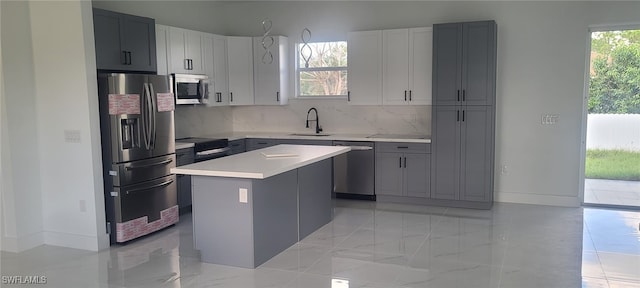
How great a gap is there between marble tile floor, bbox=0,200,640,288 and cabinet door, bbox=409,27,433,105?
1660 millimetres

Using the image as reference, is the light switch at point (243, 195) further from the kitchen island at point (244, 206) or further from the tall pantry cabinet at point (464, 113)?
the tall pantry cabinet at point (464, 113)

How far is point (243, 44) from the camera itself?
7.15 meters

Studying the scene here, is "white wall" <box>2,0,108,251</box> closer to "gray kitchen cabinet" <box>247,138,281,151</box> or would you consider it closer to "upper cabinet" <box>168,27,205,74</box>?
"upper cabinet" <box>168,27,205,74</box>

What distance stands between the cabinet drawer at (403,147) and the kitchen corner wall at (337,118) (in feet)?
1.82

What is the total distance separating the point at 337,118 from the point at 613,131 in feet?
11.6

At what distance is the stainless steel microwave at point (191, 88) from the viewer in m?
6.00

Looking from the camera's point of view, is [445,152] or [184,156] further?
[445,152]

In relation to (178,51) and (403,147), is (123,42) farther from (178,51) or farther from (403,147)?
(403,147)

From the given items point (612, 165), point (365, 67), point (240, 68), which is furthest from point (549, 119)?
point (240, 68)

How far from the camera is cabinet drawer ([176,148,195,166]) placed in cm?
569

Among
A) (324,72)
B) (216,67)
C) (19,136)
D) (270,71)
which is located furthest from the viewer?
(324,72)

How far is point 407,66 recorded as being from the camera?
21.1 ft

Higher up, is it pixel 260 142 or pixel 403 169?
pixel 260 142

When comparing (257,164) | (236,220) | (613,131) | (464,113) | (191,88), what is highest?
(191,88)
